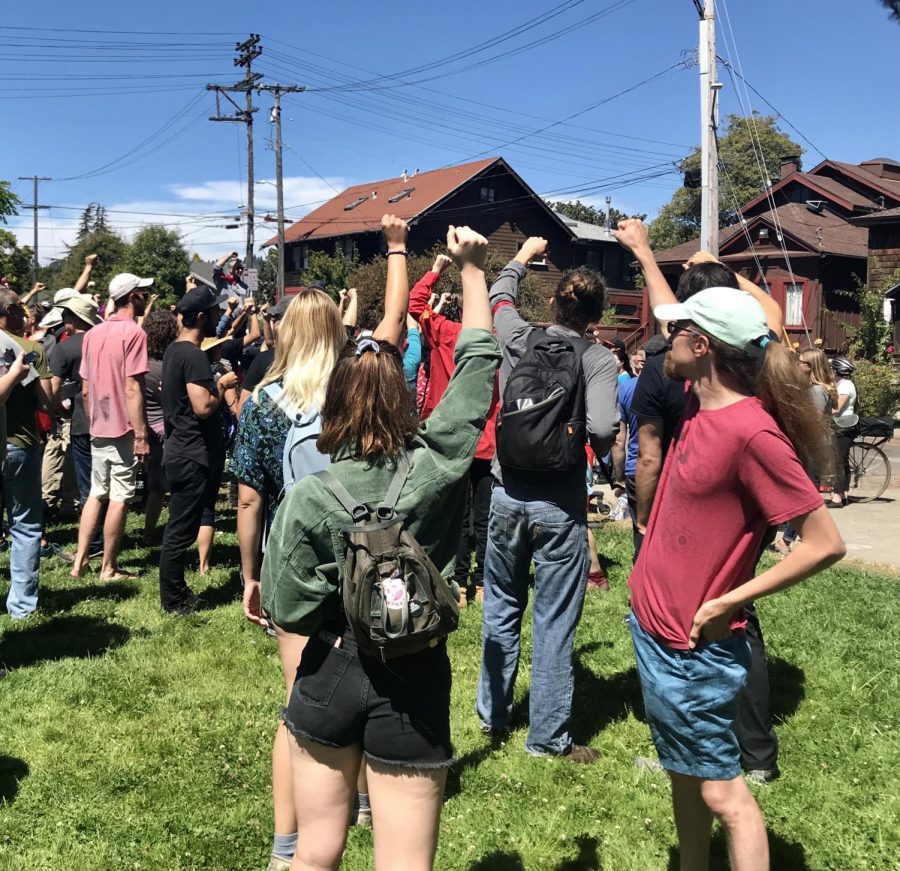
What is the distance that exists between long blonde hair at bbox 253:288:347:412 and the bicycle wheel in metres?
10.9

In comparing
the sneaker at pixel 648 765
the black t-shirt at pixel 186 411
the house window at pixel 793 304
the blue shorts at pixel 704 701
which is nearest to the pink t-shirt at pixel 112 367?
the black t-shirt at pixel 186 411

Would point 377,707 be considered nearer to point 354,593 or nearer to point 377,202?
point 354,593

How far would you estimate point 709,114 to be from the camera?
17.2m

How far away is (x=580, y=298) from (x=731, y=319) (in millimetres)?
1719

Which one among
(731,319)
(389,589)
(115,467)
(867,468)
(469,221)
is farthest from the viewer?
(469,221)

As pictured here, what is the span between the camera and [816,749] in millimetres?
4367

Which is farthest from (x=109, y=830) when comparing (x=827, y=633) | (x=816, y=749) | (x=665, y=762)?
(x=827, y=633)

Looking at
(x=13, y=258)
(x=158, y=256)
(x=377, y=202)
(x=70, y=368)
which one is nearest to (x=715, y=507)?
(x=70, y=368)

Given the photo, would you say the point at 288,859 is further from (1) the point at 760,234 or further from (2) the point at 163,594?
(1) the point at 760,234

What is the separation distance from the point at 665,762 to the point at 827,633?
12.2ft

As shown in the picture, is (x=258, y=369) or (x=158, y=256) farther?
(x=158, y=256)

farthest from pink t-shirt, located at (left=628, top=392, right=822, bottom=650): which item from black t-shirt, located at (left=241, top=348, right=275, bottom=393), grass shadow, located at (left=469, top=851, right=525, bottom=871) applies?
black t-shirt, located at (left=241, top=348, right=275, bottom=393)

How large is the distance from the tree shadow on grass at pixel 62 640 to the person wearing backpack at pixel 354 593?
3716 millimetres

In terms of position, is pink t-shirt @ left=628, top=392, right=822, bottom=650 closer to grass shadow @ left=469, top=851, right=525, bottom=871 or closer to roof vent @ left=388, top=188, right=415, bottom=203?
grass shadow @ left=469, top=851, right=525, bottom=871
